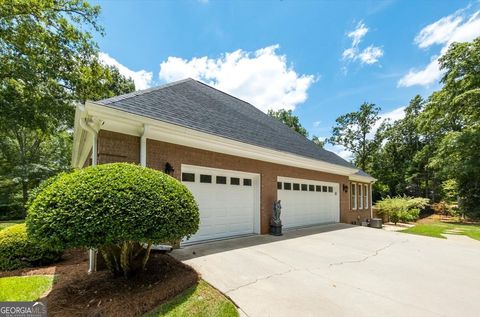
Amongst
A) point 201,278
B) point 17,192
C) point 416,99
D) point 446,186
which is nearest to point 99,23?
point 201,278

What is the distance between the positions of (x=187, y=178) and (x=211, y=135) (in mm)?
1393

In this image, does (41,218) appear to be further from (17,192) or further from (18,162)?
(17,192)

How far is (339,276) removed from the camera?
4.89 m

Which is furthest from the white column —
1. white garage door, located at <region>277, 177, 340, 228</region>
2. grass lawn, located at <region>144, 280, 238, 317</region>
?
white garage door, located at <region>277, 177, 340, 228</region>

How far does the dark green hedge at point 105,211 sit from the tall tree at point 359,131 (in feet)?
111

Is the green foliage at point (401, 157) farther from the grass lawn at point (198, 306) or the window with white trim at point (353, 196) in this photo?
the grass lawn at point (198, 306)

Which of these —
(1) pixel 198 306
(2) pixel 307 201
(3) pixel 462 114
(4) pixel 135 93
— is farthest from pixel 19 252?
(3) pixel 462 114

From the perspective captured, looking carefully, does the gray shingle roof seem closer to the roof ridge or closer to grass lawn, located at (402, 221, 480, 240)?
the roof ridge

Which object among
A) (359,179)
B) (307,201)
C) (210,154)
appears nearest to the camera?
(210,154)

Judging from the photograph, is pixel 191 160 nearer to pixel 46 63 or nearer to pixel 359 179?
pixel 46 63

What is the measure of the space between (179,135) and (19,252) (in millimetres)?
4531

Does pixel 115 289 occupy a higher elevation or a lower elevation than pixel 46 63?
lower

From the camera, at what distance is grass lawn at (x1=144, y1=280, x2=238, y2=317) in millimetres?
3355

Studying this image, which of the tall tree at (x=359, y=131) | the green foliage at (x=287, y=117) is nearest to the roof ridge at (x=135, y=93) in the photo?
the green foliage at (x=287, y=117)
